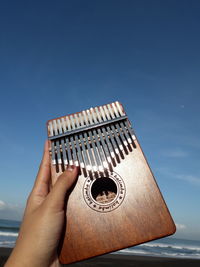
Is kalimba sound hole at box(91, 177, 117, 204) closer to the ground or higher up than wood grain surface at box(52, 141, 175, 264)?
higher up

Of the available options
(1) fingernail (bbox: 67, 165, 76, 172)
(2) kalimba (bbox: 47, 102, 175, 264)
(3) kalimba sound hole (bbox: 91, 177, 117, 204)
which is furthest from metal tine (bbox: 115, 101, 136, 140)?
(1) fingernail (bbox: 67, 165, 76, 172)

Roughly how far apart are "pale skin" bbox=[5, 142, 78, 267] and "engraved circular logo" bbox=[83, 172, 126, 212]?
0.29 meters

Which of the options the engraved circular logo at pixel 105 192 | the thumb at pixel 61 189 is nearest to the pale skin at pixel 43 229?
the thumb at pixel 61 189

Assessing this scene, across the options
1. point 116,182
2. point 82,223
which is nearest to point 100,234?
point 82,223

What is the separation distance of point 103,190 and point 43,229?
120 centimetres

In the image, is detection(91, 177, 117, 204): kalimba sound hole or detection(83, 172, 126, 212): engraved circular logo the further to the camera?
detection(91, 177, 117, 204): kalimba sound hole

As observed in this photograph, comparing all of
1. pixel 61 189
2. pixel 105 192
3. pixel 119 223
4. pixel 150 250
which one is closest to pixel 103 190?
pixel 105 192

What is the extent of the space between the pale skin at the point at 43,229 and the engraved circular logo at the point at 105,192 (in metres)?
0.29

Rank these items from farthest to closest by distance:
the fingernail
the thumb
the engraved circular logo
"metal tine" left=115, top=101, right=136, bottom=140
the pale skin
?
"metal tine" left=115, top=101, right=136, bottom=140 → the fingernail → the engraved circular logo → the thumb → the pale skin

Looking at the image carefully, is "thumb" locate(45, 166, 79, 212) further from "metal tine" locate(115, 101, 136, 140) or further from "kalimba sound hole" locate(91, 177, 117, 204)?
"metal tine" locate(115, 101, 136, 140)

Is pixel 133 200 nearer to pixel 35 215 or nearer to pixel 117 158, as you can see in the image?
pixel 117 158

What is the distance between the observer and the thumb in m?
2.55

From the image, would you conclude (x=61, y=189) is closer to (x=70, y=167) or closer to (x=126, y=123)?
(x=70, y=167)

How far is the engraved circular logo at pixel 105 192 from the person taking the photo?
282cm
